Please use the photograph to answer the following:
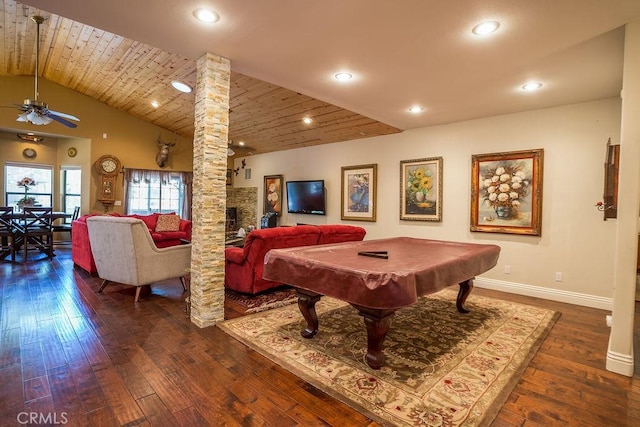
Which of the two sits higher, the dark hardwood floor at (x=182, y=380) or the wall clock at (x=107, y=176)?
the wall clock at (x=107, y=176)

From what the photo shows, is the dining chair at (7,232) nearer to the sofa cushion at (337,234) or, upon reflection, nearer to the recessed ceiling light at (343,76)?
the sofa cushion at (337,234)

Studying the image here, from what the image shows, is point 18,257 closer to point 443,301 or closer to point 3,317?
point 3,317

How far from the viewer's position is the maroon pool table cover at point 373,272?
6.15ft

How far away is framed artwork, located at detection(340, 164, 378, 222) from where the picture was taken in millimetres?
6152

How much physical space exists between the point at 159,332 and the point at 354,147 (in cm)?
497

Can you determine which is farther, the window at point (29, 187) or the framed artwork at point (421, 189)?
the window at point (29, 187)

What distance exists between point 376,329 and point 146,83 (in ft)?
20.7

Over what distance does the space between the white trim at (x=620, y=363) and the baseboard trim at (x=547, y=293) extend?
1801mm

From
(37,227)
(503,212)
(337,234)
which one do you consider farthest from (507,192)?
(37,227)

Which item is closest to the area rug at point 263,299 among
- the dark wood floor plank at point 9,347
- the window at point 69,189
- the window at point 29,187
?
the dark wood floor plank at point 9,347

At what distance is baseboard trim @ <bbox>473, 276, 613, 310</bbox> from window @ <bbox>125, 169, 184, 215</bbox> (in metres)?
7.90

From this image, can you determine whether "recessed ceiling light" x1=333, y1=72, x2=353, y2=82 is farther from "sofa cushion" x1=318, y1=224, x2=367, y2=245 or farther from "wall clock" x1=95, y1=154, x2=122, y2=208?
"wall clock" x1=95, y1=154, x2=122, y2=208

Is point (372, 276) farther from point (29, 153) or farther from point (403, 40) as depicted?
point (29, 153)

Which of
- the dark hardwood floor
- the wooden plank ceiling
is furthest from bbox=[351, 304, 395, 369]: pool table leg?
the wooden plank ceiling
